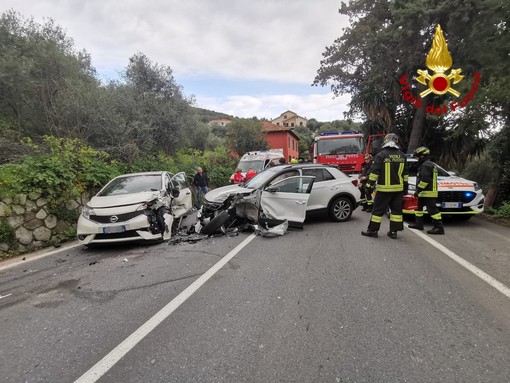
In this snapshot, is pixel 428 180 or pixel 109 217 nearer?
pixel 109 217

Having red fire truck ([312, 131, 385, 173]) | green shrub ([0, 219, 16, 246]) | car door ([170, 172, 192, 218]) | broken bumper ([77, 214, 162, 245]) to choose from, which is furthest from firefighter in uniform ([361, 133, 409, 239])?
red fire truck ([312, 131, 385, 173])

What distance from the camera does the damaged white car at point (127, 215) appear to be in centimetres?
625

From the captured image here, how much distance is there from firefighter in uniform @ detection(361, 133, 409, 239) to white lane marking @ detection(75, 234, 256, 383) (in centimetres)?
354

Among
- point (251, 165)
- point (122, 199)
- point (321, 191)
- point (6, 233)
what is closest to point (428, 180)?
point (321, 191)

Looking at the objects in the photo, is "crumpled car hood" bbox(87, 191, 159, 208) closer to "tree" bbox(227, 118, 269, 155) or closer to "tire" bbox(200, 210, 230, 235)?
"tire" bbox(200, 210, 230, 235)

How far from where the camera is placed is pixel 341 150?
15109 millimetres

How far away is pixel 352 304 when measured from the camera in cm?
353

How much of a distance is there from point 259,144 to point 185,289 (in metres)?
27.9

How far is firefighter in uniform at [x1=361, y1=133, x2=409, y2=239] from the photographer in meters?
6.21

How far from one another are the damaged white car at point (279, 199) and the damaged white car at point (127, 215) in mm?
1038

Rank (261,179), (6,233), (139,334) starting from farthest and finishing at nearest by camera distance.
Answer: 1. (261,179)
2. (6,233)
3. (139,334)

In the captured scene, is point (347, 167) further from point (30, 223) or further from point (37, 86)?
point (37, 86)

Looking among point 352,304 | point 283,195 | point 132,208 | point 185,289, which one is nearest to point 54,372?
point 185,289

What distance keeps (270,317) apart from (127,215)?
164 inches
